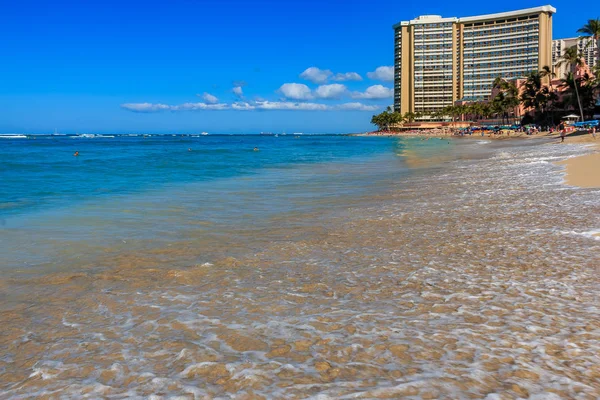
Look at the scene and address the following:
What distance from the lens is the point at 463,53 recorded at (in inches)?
7318

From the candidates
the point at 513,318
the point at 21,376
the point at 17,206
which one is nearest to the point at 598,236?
the point at 513,318

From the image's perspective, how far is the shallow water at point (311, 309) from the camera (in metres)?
3.49

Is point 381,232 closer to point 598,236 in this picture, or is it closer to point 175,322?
point 598,236

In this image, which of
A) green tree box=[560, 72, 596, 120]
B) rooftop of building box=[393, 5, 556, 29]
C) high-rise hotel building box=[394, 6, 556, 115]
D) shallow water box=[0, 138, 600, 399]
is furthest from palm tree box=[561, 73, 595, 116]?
rooftop of building box=[393, 5, 556, 29]

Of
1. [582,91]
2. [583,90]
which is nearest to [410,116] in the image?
[582,91]

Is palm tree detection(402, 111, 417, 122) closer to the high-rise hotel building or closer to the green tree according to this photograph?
the high-rise hotel building

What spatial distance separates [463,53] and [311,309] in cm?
19993

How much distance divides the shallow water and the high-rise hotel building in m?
184

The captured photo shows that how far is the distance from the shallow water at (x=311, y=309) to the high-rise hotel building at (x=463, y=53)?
184 m

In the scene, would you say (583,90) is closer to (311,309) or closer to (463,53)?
(311,309)

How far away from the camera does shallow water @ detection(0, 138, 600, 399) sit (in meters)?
3.49

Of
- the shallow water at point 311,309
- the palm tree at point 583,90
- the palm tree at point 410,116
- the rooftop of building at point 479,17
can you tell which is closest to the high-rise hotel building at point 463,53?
the rooftop of building at point 479,17

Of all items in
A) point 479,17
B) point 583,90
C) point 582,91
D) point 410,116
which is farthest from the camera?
point 410,116

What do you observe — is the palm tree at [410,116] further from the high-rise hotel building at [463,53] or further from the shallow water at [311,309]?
the shallow water at [311,309]
